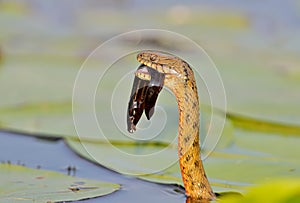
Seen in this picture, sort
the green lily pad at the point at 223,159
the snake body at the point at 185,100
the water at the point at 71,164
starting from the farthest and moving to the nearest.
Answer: the green lily pad at the point at 223,159 < the water at the point at 71,164 < the snake body at the point at 185,100

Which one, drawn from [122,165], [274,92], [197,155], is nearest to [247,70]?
[274,92]

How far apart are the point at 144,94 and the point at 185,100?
14 centimetres

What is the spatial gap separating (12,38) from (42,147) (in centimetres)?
216

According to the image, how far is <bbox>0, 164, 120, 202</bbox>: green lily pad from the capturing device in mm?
2502

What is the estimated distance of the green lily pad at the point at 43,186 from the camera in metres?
2.50

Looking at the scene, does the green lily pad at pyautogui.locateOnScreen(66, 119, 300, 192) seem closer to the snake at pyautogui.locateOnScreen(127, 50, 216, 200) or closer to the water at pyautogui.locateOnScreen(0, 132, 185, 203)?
the water at pyautogui.locateOnScreen(0, 132, 185, 203)

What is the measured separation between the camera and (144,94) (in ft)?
8.32

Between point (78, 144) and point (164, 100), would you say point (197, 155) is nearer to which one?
point (78, 144)

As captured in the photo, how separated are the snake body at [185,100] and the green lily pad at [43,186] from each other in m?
0.31

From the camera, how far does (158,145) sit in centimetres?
320

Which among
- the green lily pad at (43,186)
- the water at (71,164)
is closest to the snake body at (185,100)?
the water at (71,164)

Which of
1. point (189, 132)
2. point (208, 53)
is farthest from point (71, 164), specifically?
point (208, 53)

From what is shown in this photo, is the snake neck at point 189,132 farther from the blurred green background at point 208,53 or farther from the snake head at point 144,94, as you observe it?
the blurred green background at point 208,53

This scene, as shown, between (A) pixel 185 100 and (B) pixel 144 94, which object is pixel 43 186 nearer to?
(B) pixel 144 94
